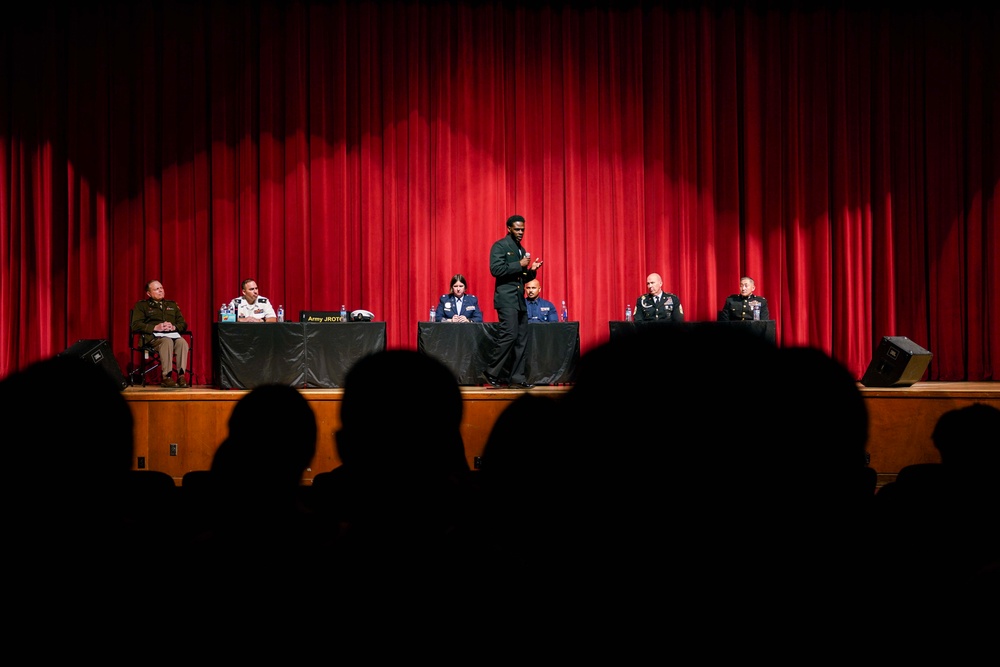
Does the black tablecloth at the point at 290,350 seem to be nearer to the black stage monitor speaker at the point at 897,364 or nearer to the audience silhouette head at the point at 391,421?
the black stage monitor speaker at the point at 897,364

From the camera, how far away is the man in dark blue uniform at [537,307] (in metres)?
8.30

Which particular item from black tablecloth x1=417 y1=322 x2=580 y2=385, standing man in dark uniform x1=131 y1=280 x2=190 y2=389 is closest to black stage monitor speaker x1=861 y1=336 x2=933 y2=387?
black tablecloth x1=417 y1=322 x2=580 y2=385

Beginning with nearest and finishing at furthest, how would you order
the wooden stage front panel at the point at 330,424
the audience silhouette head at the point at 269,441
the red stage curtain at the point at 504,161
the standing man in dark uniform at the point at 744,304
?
the audience silhouette head at the point at 269,441
the wooden stage front panel at the point at 330,424
the standing man in dark uniform at the point at 744,304
the red stage curtain at the point at 504,161

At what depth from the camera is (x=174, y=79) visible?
873cm

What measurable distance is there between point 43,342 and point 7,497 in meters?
8.96

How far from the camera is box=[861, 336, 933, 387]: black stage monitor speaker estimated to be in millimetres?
6348

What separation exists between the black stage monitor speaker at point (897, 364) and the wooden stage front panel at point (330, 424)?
24.8 inches

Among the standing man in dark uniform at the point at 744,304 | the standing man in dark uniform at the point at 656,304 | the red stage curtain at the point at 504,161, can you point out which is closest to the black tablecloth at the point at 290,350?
the red stage curtain at the point at 504,161

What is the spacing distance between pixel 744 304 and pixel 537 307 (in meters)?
2.49

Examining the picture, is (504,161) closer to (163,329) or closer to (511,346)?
(511,346)

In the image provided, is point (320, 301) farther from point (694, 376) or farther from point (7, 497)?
point (694, 376)

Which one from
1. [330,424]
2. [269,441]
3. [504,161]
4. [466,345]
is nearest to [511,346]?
[466,345]

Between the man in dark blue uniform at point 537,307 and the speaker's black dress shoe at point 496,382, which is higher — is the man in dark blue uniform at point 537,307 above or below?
above

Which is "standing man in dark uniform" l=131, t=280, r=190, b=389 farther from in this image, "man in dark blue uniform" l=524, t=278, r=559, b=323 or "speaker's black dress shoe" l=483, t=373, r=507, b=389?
"man in dark blue uniform" l=524, t=278, r=559, b=323
